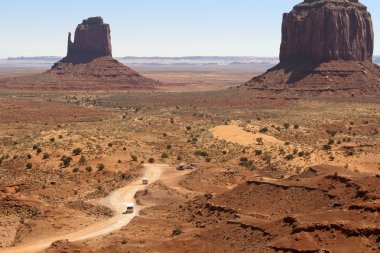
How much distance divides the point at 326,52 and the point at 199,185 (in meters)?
91.1

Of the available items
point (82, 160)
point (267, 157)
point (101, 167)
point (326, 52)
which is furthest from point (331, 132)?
point (326, 52)

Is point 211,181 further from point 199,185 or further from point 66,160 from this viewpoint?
point 66,160

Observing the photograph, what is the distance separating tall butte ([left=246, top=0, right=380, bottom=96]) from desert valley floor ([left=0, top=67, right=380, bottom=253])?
1069 inches

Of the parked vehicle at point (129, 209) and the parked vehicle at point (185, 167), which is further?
the parked vehicle at point (185, 167)

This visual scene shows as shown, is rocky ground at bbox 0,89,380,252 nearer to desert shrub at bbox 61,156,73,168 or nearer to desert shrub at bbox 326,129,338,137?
desert shrub at bbox 326,129,338,137

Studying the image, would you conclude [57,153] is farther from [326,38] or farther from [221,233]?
[326,38]

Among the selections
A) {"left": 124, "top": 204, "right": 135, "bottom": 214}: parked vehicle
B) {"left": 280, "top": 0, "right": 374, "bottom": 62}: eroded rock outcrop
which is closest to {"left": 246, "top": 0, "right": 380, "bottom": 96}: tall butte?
{"left": 280, "top": 0, "right": 374, "bottom": 62}: eroded rock outcrop

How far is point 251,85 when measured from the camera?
143 m

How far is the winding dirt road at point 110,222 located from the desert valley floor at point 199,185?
0.10 meters

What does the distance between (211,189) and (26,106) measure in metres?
91.1

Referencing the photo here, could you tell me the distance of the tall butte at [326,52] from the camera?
13125 centimetres

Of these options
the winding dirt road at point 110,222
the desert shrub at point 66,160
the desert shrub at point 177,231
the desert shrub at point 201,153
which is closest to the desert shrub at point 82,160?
the desert shrub at point 66,160

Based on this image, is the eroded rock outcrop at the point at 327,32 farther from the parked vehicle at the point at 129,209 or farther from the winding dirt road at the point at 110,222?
the parked vehicle at the point at 129,209

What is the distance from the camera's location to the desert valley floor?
1267 inches
